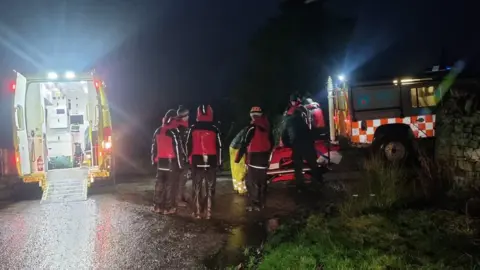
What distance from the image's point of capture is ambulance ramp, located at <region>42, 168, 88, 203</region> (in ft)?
32.0

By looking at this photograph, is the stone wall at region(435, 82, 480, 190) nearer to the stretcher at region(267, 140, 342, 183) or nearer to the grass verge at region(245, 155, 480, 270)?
the grass verge at region(245, 155, 480, 270)

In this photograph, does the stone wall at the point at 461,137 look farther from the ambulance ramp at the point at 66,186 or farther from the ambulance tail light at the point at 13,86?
the ambulance tail light at the point at 13,86

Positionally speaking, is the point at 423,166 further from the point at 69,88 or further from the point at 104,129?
the point at 69,88

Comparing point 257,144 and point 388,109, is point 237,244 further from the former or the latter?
point 388,109

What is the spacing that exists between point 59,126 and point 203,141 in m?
5.88

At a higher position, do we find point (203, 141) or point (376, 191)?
point (203, 141)

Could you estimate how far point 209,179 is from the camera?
8016mm

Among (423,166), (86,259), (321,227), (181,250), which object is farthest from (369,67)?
(86,259)

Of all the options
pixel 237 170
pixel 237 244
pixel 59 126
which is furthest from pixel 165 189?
pixel 59 126

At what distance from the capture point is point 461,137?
7.53 meters

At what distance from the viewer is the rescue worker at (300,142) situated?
966 cm

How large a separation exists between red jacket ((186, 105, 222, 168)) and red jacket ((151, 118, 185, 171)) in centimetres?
29

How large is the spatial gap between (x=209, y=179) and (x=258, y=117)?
1332 millimetres

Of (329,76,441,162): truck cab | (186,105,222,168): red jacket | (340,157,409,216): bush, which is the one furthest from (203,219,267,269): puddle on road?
(329,76,441,162): truck cab
